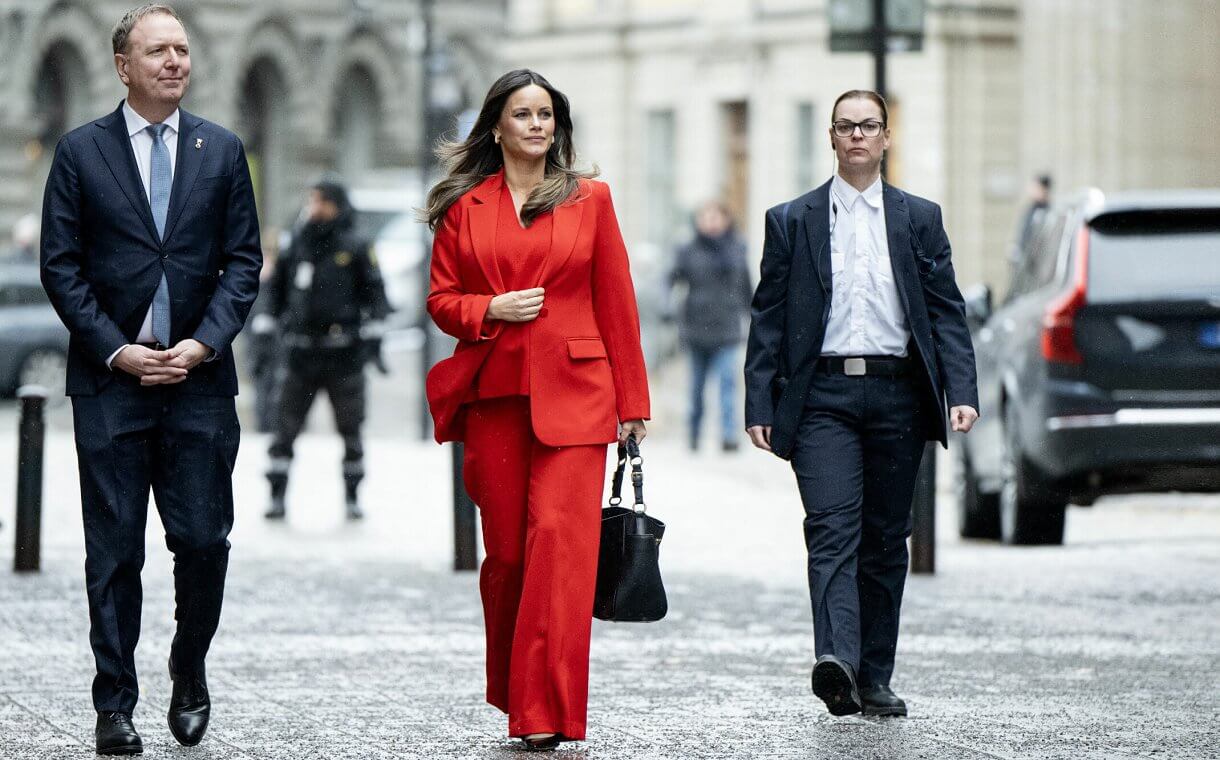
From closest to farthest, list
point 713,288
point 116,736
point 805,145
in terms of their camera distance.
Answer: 1. point 116,736
2. point 713,288
3. point 805,145

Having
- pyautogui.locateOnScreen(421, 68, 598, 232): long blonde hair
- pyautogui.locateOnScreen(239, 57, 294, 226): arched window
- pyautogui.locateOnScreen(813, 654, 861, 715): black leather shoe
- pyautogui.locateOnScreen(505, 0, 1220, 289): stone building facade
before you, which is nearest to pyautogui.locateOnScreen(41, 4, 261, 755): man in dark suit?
pyautogui.locateOnScreen(421, 68, 598, 232): long blonde hair

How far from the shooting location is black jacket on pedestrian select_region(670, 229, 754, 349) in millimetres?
21922

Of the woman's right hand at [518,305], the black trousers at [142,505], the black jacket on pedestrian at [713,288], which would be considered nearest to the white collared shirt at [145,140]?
the black trousers at [142,505]

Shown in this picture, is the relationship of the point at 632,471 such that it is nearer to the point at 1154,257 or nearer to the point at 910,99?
the point at 1154,257

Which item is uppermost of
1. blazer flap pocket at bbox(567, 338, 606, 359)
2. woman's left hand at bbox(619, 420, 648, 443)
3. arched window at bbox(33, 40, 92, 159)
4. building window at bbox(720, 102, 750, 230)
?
arched window at bbox(33, 40, 92, 159)

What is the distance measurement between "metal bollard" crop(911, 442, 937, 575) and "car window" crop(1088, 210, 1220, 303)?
3.93 feet

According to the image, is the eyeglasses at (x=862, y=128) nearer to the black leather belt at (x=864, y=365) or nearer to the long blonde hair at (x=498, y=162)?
the black leather belt at (x=864, y=365)

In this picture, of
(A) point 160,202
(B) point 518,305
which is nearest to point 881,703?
(B) point 518,305

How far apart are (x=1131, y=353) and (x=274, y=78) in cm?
3726

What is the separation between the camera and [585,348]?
24.8ft

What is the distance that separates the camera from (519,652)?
24.4 ft

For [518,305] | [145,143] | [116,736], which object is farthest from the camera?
[145,143]

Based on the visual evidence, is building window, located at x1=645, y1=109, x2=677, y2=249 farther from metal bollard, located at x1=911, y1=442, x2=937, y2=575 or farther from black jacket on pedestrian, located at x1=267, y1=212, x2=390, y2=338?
metal bollard, located at x1=911, y1=442, x2=937, y2=575

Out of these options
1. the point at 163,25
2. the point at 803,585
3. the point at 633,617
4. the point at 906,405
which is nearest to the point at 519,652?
the point at 633,617
